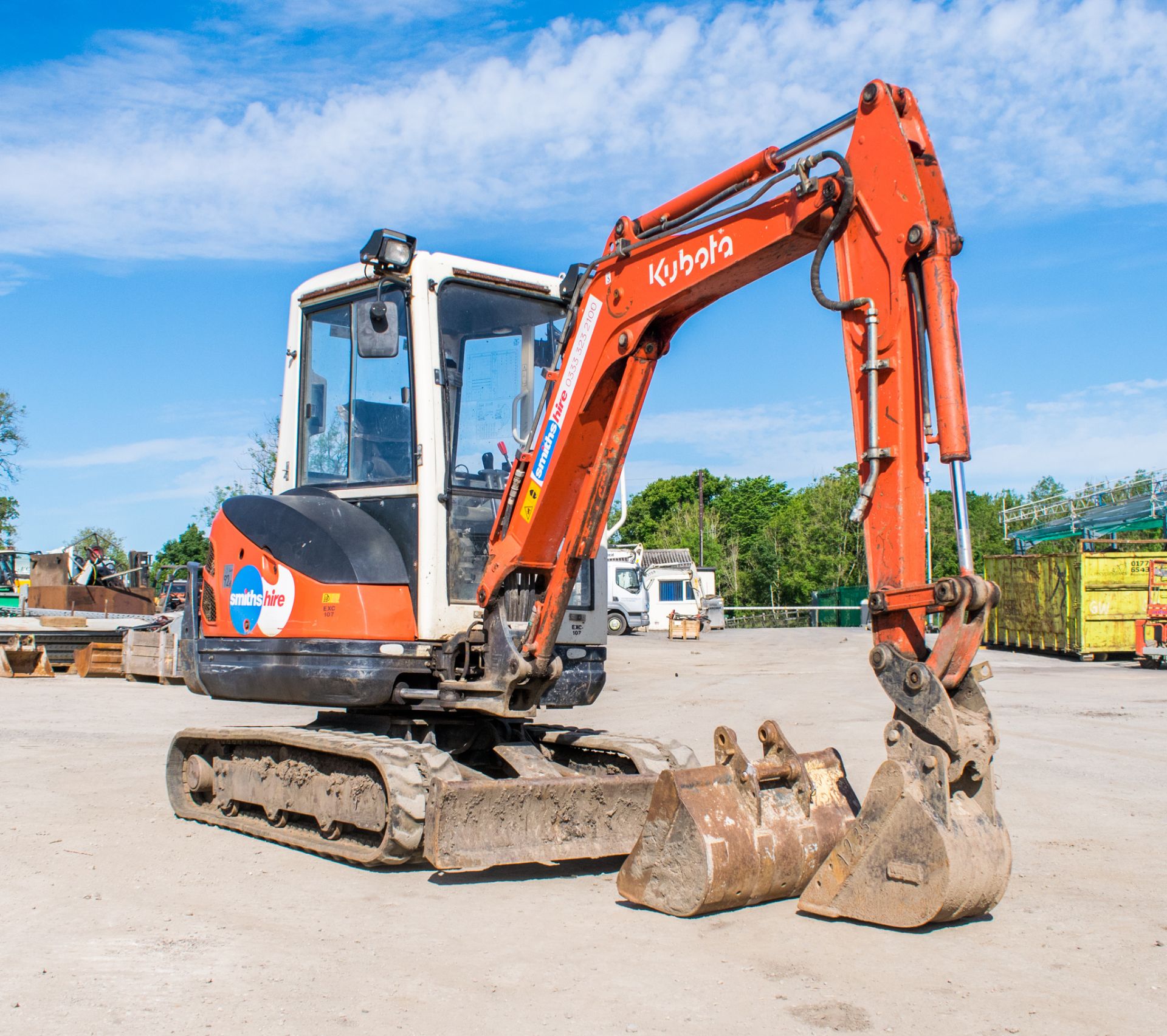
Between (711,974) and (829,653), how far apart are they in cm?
2169

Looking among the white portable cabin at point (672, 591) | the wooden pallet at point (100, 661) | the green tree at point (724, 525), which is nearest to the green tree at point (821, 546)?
the green tree at point (724, 525)

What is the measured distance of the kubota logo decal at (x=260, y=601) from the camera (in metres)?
6.75

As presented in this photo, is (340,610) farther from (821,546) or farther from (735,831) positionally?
(821,546)

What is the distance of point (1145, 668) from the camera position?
20.4 m

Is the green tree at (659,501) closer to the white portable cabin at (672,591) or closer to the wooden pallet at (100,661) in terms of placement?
the white portable cabin at (672,591)

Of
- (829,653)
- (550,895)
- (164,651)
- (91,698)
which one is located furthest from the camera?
(829,653)

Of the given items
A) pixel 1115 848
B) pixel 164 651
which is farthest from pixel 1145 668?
pixel 164 651

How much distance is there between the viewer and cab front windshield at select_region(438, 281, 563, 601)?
661 cm

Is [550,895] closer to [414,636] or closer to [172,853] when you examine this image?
[414,636]

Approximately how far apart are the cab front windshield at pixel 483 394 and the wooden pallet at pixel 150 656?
13.3 m

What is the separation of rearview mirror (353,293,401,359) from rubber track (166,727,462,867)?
2.13m

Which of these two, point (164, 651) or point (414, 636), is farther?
point (164, 651)

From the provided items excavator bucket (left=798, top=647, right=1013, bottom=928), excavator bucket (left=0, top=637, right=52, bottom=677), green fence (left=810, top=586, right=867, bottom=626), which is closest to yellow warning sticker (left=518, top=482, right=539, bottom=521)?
excavator bucket (left=798, top=647, right=1013, bottom=928)

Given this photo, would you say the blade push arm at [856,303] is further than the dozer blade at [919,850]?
Yes
